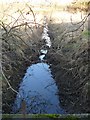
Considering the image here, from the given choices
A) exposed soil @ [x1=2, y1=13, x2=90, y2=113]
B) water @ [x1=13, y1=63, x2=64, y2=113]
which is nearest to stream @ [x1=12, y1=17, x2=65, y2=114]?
water @ [x1=13, y1=63, x2=64, y2=113]

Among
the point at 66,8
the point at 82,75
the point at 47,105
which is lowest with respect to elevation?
the point at 47,105

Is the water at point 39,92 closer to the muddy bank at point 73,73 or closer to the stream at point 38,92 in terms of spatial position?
the stream at point 38,92

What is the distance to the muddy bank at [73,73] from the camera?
7875mm

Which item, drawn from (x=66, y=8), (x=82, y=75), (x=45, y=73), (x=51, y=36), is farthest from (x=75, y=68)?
(x=66, y=8)

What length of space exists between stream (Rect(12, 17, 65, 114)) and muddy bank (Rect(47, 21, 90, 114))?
20cm

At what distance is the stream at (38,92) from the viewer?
7.89m

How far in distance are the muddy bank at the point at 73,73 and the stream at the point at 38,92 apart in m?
0.20

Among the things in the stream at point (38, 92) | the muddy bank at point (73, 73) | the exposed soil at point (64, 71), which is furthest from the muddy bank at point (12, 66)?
the muddy bank at point (73, 73)

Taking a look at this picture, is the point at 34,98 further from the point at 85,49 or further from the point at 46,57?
the point at 46,57

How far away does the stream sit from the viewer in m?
7.89

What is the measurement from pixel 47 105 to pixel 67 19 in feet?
26.5

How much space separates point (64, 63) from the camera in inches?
406

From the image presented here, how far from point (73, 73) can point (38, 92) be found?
1.15 meters

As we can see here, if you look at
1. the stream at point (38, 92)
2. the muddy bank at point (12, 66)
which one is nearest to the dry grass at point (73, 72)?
the stream at point (38, 92)
